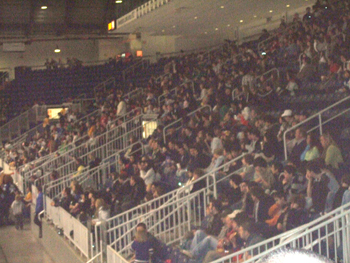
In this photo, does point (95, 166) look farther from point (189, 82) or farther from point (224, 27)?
point (224, 27)

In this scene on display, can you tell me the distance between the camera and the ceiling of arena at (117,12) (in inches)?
817

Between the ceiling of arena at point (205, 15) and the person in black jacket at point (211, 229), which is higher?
the ceiling of arena at point (205, 15)

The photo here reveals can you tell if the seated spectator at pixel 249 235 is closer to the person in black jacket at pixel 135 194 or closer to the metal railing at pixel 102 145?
the person in black jacket at pixel 135 194

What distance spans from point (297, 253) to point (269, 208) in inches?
218

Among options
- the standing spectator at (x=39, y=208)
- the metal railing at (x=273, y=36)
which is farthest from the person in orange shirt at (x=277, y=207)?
the metal railing at (x=273, y=36)

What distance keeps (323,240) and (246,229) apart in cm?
76

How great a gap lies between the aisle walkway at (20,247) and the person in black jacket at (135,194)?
2.59 metres

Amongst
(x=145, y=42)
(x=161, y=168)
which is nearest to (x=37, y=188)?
(x=161, y=168)

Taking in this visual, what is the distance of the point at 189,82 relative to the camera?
18656mm

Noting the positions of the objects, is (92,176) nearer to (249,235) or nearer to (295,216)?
(249,235)

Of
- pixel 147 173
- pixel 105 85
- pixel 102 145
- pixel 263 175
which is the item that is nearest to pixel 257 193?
pixel 263 175

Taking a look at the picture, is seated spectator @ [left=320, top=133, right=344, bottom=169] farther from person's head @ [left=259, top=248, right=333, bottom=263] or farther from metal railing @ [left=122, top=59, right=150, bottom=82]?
metal railing @ [left=122, top=59, right=150, bottom=82]

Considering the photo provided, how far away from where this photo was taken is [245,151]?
9.58 metres

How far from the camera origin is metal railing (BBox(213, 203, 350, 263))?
527 cm
